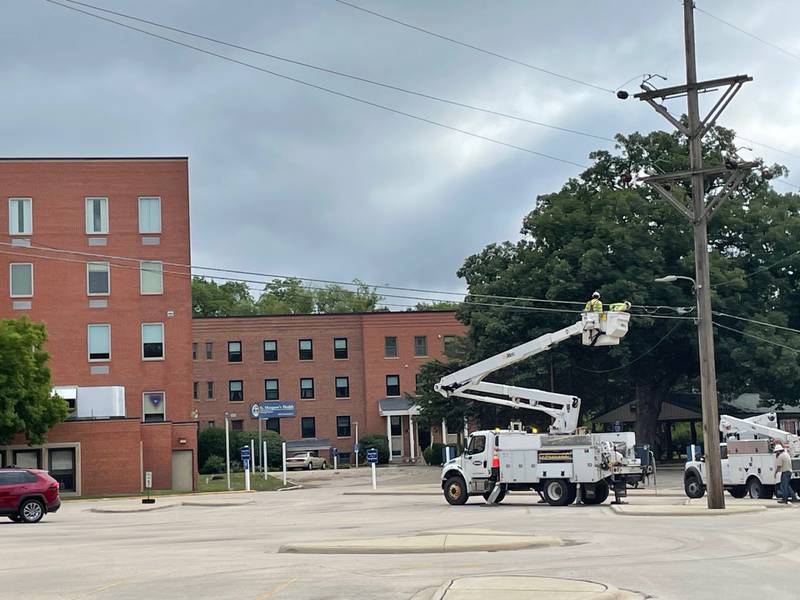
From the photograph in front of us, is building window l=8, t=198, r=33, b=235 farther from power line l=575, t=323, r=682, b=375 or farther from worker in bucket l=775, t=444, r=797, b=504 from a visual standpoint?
worker in bucket l=775, t=444, r=797, b=504

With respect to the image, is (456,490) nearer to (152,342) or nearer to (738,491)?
(738,491)

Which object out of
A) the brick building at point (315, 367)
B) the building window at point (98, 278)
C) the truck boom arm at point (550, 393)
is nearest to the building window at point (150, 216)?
the building window at point (98, 278)

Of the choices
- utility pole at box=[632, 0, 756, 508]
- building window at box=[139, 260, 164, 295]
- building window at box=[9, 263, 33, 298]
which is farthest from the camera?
building window at box=[139, 260, 164, 295]

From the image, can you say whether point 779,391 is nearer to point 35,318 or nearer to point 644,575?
point 35,318

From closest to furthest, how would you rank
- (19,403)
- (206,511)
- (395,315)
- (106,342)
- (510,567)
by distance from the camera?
(510,567), (206,511), (19,403), (106,342), (395,315)

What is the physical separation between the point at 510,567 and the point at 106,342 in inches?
1946

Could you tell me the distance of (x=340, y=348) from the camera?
9225 centimetres

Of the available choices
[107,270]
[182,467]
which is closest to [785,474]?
[182,467]

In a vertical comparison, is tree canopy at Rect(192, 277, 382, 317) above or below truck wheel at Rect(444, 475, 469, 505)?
above

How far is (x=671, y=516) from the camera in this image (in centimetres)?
2914

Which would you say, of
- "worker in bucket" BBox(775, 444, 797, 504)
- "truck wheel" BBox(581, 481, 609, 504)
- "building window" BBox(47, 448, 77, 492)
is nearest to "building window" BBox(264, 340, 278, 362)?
"building window" BBox(47, 448, 77, 492)

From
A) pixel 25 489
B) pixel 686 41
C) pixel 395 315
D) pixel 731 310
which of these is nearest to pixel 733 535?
pixel 686 41

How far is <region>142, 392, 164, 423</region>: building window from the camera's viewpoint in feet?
207

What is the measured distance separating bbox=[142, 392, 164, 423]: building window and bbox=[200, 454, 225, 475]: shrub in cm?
1561
